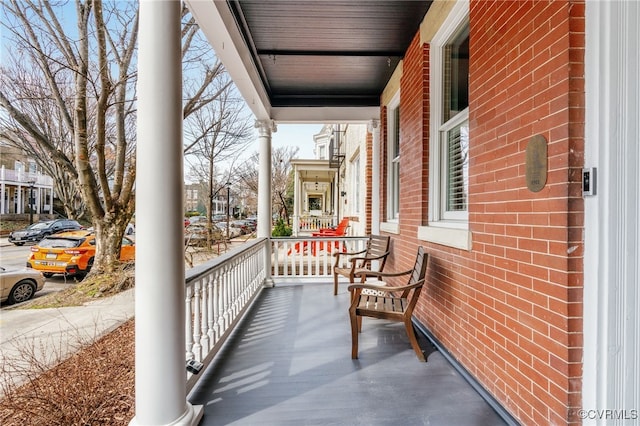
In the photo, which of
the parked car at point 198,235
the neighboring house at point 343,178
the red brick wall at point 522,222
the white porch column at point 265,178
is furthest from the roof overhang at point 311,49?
the parked car at point 198,235

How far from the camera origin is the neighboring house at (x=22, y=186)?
6695 millimetres

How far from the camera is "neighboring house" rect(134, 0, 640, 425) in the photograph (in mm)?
1191

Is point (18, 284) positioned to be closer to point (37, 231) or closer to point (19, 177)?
point (19, 177)

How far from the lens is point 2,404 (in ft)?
6.34

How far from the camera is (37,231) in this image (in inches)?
443

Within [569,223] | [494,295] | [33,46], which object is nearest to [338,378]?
[494,295]

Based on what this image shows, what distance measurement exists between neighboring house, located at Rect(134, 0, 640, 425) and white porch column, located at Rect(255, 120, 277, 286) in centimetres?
191

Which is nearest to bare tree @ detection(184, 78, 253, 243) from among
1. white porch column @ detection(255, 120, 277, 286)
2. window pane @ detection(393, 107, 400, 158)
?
white porch column @ detection(255, 120, 277, 286)

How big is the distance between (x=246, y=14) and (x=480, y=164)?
8.11 ft

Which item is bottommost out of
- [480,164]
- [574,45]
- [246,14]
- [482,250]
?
[482,250]

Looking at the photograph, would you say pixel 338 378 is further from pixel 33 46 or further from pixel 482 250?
pixel 33 46

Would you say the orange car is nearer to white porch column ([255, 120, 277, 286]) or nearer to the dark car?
white porch column ([255, 120, 277, 286])

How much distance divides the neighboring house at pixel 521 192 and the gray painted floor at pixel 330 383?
0.27m

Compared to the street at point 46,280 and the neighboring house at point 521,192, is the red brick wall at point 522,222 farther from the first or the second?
the street at point 46,280
